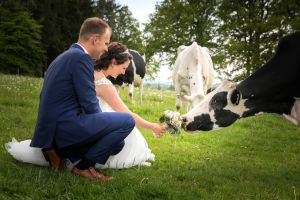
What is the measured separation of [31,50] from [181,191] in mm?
38128

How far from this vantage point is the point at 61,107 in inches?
179

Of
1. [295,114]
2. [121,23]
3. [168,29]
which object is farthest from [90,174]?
[121,23]

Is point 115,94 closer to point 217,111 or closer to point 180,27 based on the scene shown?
point 217,111

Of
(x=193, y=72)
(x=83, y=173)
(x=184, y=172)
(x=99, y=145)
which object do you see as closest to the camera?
(x=99, y=145)

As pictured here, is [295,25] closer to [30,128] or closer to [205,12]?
[205,12]

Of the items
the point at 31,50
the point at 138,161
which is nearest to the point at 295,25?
the point at 138,161

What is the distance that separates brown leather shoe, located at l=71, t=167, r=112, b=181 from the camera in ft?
15.5

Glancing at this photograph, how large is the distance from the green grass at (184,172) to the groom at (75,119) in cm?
31

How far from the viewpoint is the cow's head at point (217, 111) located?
19.5 feet

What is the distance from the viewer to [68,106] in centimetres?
457

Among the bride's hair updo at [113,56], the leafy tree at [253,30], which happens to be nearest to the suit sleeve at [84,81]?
the bride's hair updo at [113,56]

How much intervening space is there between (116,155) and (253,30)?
24255 millimetres

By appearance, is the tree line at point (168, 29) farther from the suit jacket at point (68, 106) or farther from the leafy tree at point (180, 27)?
the suit jacket at point (68, 106)

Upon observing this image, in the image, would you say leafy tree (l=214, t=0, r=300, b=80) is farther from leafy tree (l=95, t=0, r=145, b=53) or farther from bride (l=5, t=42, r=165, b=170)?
leafy tree (l=95, t=0, r=145, b=53)
